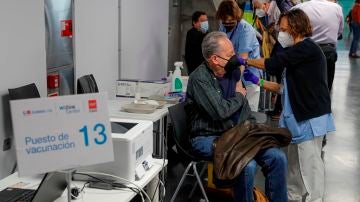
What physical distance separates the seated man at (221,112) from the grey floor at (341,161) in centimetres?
73

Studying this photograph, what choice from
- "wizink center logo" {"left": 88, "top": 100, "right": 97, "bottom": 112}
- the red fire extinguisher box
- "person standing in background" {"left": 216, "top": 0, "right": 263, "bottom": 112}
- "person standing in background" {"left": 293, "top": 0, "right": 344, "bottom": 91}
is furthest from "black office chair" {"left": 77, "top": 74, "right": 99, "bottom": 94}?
"person standing in background" {"left": 293, "top": 0, "right": 344, "bottom": 91}

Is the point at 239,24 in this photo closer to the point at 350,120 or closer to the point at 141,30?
the point at 141,30

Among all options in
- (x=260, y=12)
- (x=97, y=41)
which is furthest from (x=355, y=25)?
(x=97, y=41)

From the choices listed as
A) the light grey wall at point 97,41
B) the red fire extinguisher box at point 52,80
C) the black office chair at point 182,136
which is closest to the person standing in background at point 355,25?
the light grey wall at point 97,41

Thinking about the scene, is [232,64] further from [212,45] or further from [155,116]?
[155,116]

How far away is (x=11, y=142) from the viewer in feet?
10.4

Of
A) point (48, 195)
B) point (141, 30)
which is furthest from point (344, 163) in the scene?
point (48, 195)

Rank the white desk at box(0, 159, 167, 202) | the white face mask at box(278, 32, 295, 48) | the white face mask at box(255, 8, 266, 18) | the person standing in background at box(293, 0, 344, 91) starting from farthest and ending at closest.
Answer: the white face mask at box(255, 8, 266, 18) → the person standing in background at box(293, 0, 344, 91) → the white face mask at box(278, 32, 295, 48) → the white desk at box(0, 159, 167, 202)

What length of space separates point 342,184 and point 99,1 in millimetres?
2604

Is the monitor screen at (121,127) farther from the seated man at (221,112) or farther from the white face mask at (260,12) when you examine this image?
the white face mask at (260,12)

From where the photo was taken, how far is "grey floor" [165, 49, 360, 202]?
388 centimetres

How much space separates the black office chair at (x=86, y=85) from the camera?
12.1 ft

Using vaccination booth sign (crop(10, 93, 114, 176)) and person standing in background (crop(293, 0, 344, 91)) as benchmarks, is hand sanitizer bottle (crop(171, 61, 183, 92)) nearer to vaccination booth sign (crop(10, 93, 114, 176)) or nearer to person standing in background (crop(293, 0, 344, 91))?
person standing in background (crop(293, 0, 344, 91))

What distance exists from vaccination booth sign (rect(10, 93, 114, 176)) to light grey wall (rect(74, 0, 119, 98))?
228 cm
